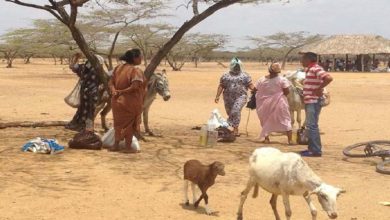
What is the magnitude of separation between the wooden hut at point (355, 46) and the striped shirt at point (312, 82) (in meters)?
39.9

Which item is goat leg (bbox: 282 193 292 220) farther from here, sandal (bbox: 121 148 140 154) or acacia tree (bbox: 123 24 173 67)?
acacia tree (bbox: 123 24 173 67)

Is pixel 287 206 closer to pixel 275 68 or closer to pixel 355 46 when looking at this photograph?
pixel 275 68

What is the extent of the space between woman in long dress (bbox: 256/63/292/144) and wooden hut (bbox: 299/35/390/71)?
38509 millimetres

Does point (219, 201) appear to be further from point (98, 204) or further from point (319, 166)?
point (319, 166)

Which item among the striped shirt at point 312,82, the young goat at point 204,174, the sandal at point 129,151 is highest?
the striped shirt at point 312,82

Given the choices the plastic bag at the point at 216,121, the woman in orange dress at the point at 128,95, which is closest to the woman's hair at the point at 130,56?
the woman in orange dress at the point at 128,95

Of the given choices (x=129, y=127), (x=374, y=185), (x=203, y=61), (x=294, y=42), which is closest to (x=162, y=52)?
(x=129, y=127)

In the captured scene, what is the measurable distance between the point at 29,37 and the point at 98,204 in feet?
146

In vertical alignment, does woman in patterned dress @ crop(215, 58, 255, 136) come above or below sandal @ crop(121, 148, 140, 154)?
above

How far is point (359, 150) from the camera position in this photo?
31.1 feet

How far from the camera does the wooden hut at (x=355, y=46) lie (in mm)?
46953

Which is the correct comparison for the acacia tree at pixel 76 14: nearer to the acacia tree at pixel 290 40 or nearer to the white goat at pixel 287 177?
the white goat at pixel 287 177

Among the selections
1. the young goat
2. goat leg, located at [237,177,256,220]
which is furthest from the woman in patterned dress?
goat leg, located at [237,177,256,220]

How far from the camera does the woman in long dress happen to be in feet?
33.4
